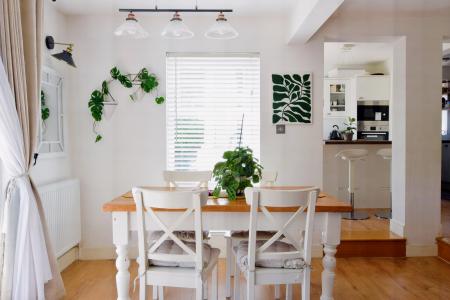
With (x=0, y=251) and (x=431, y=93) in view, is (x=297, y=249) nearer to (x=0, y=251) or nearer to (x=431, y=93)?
(x=0, y=251)

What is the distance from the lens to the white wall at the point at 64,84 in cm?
327

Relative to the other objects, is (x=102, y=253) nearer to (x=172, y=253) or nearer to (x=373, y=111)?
(x=172, y=253)

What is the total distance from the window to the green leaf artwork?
205 mm

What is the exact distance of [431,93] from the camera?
3859 mm

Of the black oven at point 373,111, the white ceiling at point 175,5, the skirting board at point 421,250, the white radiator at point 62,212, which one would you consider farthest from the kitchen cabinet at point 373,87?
the white radiator at point 62,212

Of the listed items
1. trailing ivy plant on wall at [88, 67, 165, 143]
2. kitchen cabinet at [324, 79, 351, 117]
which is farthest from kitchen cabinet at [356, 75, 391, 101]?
trailing ivy plant on wall at [88, 67, 165, 143]

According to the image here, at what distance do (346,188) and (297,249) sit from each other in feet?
11.7

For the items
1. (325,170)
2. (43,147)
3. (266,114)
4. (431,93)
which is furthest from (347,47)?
(43,147)

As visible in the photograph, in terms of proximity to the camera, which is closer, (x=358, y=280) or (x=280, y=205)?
(x=280, y=205)

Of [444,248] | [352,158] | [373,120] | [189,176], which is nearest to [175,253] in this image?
[189,176]

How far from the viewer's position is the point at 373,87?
7.64m

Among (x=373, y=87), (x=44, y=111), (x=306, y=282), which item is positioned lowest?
(x=306, y=282)

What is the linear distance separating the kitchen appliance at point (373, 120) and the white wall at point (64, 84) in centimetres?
589

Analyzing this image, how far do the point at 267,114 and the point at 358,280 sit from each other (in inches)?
70.5
